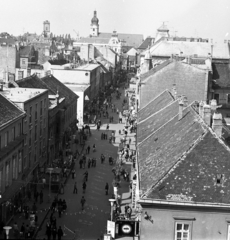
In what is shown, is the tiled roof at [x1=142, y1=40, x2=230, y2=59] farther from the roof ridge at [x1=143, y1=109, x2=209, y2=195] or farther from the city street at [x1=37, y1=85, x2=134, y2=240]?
the roof ridge at [x1=143, y1=109, x2=209, y2=195]

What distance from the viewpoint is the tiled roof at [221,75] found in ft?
191

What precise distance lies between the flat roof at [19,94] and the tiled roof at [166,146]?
42.9 feet

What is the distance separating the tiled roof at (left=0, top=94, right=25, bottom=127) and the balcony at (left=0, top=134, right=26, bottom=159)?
1687 millimetres

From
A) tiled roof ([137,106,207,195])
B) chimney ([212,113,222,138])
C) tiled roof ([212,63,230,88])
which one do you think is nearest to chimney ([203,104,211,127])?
tiled roof ([137,106,207,195])

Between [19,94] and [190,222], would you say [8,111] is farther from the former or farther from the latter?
[190,222]

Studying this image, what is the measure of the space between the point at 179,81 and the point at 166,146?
23499 mm

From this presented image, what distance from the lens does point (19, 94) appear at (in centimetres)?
4359

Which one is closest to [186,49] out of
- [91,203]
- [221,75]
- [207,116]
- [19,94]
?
[221,75]

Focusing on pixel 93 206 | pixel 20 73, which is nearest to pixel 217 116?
pixel 93 206

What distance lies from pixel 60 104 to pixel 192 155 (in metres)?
33.8

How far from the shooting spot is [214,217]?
2238cm

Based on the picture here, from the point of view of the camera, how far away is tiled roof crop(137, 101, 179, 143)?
3553cm

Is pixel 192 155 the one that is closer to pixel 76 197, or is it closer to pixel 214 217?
pixel 214 217

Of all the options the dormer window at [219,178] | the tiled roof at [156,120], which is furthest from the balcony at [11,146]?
the dormer window at [219,178]
